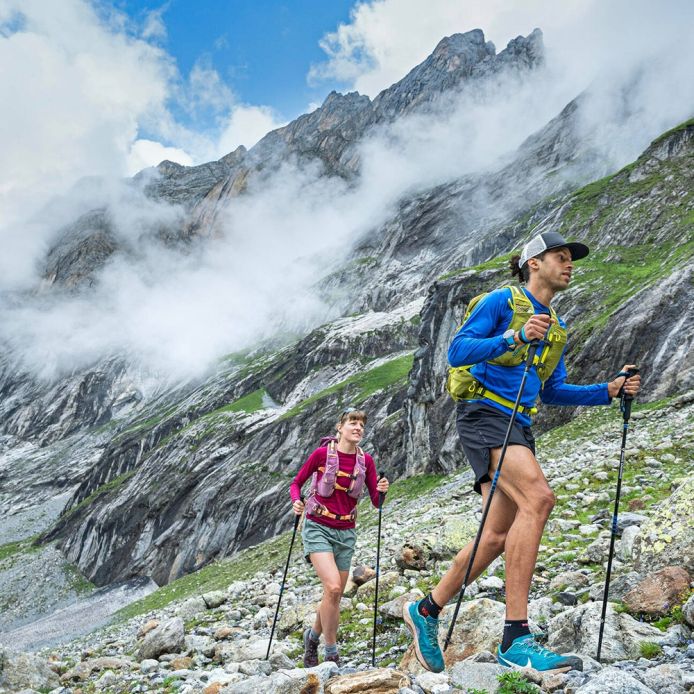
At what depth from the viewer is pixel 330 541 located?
8.49m

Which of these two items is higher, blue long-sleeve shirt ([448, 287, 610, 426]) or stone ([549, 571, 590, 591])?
blue long-sleeve shirt ([448, 287, 610, 426])

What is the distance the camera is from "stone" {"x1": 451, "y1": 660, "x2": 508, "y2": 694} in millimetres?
4410

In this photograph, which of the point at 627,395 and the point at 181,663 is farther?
the point at 181,663

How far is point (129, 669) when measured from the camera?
1016cm

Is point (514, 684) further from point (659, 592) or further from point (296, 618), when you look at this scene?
point (296, 618)

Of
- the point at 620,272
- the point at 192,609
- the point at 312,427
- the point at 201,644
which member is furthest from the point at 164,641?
the point at 312,427

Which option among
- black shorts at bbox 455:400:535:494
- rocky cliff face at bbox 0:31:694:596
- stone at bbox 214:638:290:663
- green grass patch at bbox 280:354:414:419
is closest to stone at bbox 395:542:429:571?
stone at bbox 214:638:290:663

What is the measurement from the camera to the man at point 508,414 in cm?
525

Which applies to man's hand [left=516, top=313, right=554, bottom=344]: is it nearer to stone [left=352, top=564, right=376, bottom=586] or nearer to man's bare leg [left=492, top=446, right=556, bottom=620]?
man's bare leg [left=492, top=446, right=556, bottom=620]

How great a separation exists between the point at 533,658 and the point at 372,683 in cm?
148

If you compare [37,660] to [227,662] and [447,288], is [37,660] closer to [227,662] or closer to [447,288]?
[227,662]

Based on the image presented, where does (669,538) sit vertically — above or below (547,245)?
below

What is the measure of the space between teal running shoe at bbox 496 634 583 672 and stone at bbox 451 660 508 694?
167 mm

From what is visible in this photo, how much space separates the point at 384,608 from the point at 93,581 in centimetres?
9793
